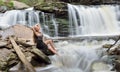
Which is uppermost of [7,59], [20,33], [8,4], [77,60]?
[8,4]

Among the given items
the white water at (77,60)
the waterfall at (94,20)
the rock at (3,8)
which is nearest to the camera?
the white water at (77,60)

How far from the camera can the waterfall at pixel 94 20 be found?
61.1 ft

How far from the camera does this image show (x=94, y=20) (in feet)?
63.2

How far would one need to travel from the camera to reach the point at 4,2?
68.2 feet

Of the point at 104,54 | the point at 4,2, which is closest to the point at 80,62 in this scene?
the point at 104,54

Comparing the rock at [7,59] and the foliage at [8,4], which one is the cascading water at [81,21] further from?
the rock at [7,59]

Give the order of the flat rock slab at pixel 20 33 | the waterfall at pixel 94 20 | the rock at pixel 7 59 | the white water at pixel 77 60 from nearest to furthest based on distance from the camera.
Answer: the rock at pixel 7 59 < the white water at pixel 77 60 < the flat rock slab at pixel 20 33 < the waterfall at pixel 94 20

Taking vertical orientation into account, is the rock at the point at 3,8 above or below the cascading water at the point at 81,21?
above

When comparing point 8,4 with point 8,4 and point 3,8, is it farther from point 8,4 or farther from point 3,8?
point 3,8

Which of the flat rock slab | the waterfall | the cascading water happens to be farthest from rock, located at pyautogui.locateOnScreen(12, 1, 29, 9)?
the flat rock slab

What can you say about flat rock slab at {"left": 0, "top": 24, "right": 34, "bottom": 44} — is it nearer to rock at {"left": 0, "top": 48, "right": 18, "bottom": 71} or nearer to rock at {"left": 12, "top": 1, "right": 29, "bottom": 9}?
rock at {"left": 0, "top": 48, "right": 18, "bottom": 71}

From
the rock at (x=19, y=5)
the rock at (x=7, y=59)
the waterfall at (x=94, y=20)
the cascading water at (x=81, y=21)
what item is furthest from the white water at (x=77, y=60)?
the rock at (x=19, y=5)

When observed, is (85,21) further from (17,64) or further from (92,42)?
(17,64)

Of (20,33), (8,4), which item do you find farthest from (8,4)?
(20,33)
